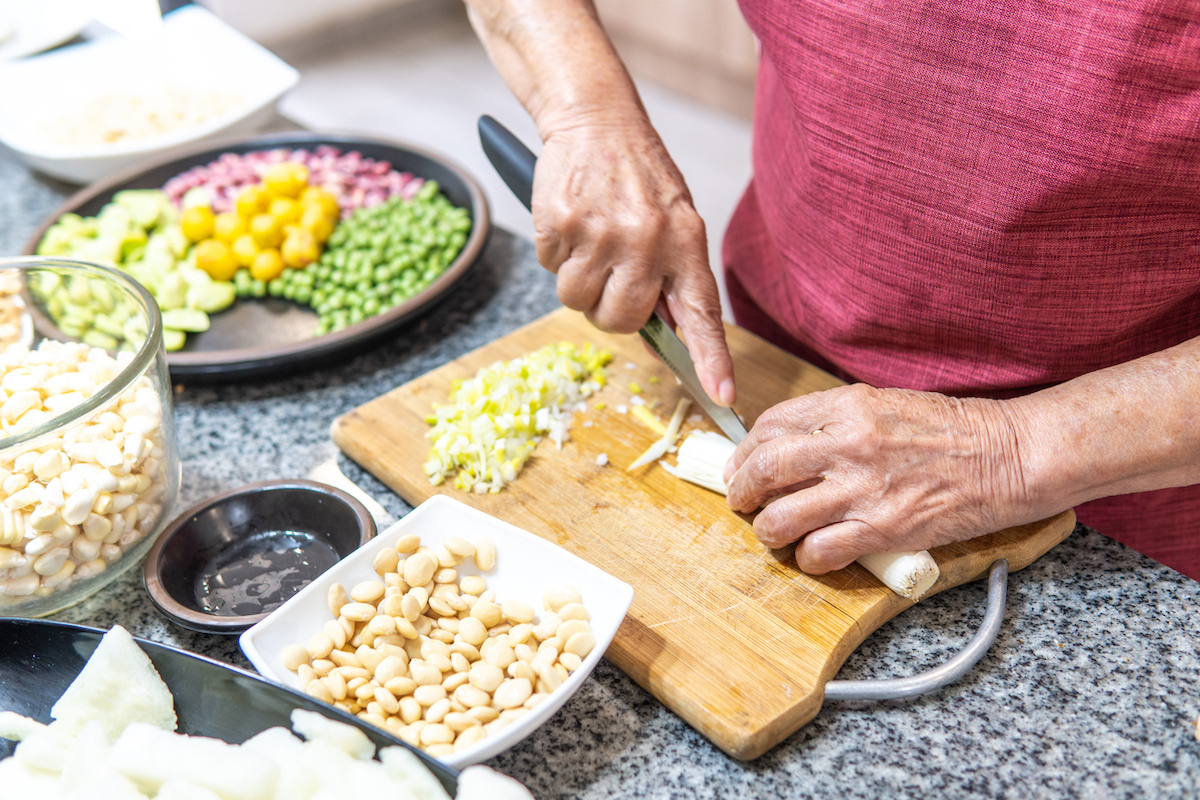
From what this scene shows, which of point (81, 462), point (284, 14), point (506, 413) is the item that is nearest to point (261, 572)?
point (81, 462)

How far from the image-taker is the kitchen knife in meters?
1.16

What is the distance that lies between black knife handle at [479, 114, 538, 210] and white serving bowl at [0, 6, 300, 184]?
0.84 meters

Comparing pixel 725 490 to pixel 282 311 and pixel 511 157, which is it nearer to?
pixel 511 157

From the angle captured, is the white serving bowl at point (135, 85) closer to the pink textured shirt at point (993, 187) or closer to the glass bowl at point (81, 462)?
the glass bowl at point (81, 462)

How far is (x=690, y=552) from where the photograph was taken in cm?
102

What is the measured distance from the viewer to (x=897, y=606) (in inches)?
37.2

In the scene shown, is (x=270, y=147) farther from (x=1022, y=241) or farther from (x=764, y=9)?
(x=1022, y=241)

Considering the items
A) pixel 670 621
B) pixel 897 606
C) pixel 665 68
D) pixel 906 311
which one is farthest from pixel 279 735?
pixel 665 68

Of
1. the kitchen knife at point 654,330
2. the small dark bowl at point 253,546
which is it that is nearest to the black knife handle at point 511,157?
the kitchen knife at point 654,330

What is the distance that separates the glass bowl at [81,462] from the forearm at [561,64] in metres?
0.58

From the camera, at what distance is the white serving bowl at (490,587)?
2.47ft

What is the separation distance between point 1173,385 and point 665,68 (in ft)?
11.8

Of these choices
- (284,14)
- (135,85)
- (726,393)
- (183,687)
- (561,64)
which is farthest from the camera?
(284,14)

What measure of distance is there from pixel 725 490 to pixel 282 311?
84 cm
